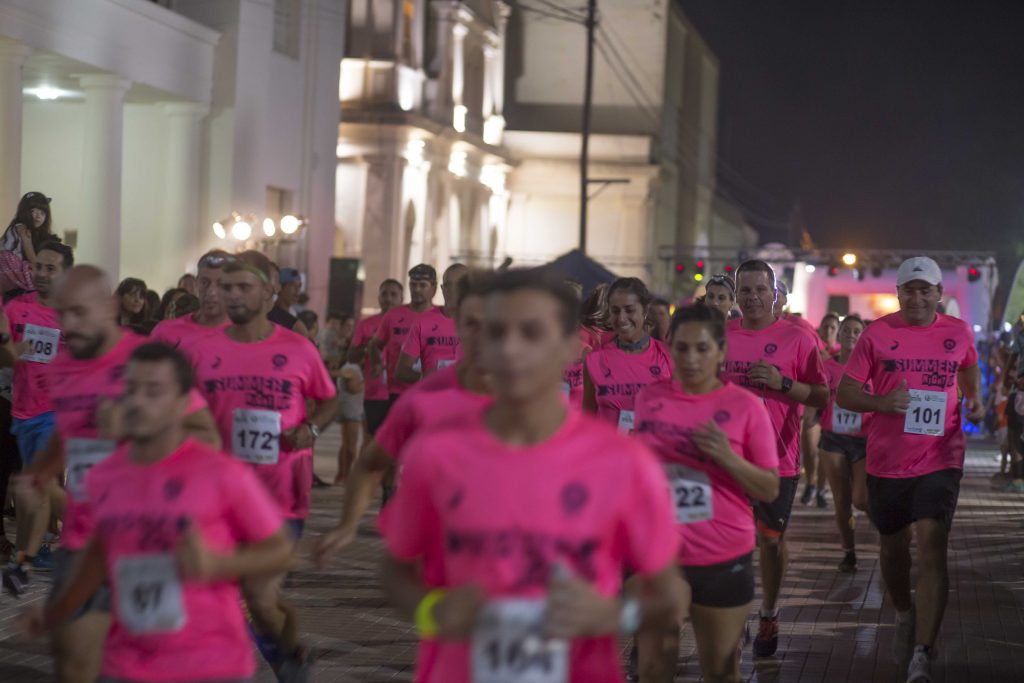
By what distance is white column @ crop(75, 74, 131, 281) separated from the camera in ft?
81.0

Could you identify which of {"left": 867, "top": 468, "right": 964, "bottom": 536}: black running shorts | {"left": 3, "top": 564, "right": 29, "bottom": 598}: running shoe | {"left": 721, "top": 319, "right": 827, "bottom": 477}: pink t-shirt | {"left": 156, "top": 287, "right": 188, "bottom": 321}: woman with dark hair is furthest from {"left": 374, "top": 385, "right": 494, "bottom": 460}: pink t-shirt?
{"left": 156, "top": 287, "right": 188, "bottom": 321}: woman with dark hair

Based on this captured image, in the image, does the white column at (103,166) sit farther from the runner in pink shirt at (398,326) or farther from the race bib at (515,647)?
the race bib at (515,647)

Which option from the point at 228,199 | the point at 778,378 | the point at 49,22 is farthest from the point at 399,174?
the point at 778,378

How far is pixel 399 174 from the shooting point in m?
44.0

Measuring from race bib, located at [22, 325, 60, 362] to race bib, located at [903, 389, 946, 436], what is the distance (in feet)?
16.9

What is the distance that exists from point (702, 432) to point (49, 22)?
17832 mm

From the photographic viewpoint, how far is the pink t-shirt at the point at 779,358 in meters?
9.20

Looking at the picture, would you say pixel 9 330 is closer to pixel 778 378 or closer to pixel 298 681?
pixel 298 681

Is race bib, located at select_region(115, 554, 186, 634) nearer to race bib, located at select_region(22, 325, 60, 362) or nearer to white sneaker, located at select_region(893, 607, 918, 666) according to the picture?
white sneaker, located at select_region(893, 607, 918, 666)

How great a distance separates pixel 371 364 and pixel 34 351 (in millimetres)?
5047

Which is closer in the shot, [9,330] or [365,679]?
[365,679]

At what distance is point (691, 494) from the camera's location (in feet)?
21.4

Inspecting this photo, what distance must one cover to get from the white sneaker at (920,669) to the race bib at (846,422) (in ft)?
16.4

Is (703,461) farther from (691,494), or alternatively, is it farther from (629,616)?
(629,616)
